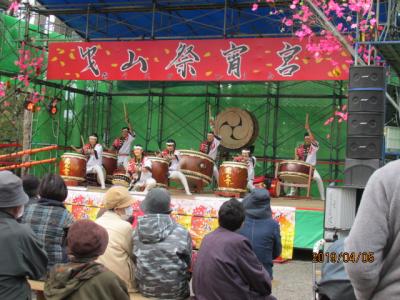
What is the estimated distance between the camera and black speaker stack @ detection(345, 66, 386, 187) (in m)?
5.48

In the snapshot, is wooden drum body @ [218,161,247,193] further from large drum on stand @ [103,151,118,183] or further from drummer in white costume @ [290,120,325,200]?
large drum on stand @ [103,151,118,183]

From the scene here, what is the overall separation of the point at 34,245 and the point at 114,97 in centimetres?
1161

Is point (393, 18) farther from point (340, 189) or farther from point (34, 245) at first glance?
point (34, 245)

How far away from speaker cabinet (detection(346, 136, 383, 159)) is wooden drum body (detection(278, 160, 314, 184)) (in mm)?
4016

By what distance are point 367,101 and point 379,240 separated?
4248mm

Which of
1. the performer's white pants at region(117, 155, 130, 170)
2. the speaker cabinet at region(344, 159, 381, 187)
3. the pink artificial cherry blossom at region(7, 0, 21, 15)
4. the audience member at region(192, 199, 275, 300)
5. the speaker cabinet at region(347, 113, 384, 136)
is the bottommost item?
the audience member at region(192, 199, 275, 300)

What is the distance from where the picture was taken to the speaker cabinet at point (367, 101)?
18.1 ft

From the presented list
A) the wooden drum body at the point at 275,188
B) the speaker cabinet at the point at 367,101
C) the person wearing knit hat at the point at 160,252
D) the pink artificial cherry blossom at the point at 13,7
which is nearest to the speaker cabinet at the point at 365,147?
the speaker cabinet at the point at 367,101

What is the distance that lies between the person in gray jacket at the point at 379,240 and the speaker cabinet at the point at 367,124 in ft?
13.5

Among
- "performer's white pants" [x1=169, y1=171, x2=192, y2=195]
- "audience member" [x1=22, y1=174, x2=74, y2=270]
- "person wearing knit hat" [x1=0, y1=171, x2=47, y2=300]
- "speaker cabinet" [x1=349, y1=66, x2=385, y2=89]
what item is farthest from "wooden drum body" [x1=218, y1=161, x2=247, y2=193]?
"person wearing knit hat" [x1=0, y1=171, x2=47, y2=300]

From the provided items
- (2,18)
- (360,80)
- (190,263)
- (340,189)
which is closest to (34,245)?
(190,263)

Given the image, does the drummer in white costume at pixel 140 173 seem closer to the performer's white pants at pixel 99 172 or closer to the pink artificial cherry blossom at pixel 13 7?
the performer's white pants at pixel 99 172

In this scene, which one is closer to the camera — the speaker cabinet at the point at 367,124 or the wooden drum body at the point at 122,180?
the speaker cabinet at the point at 367,124

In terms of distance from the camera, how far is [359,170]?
5.50 m
